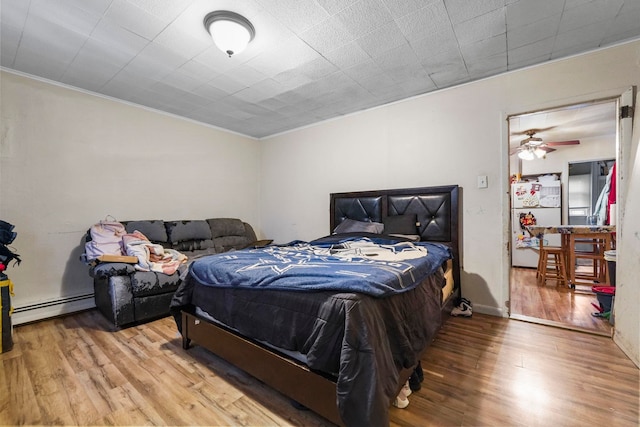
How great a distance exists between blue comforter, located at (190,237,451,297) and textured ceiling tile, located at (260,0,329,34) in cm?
174

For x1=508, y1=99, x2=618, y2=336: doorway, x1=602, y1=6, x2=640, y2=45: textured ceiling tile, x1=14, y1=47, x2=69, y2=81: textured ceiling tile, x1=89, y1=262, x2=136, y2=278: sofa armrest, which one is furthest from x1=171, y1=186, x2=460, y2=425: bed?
x1=14, y1=47, x2=69, y2=81: textured ceiling tile

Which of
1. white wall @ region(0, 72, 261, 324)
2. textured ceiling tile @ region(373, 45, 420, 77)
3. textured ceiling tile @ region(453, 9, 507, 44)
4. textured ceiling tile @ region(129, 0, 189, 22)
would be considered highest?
textured ceiling tile @ region(129, 0, 189, 22)

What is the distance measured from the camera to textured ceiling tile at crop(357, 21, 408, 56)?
2064 millimetres

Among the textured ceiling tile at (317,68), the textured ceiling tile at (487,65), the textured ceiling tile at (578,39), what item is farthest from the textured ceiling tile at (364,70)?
the textured ceiling tile at (578,39)

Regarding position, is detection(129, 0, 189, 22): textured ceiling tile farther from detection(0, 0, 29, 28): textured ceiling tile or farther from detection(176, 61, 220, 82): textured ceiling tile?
detection(0, 0, 29, 28): textured ceiling tile

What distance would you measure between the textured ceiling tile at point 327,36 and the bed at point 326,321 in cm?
173

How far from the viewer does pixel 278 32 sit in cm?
208

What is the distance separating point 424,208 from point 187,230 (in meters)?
3.07

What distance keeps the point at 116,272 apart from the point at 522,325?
3.82m

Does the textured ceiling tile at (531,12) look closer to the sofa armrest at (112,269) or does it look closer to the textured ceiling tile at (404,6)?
the textured ceiling tile at (404,6)

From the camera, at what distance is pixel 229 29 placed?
6.30ft

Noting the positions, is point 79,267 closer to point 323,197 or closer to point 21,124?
point 21,124

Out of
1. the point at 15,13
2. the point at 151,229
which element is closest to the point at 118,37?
the point at 15,13

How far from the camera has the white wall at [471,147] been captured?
7.61ft
